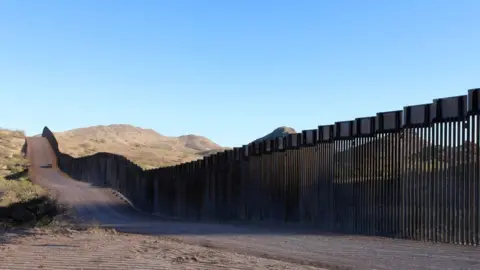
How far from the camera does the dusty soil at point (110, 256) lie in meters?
11.1

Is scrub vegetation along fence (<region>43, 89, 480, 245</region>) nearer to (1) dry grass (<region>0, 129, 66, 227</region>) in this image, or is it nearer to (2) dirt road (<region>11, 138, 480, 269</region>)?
(2) dirt road (<region>11, 138, 480, 269</region>)

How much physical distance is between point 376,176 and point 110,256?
856 centimetres

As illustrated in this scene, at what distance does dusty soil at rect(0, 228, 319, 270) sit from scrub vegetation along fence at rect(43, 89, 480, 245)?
219 inches

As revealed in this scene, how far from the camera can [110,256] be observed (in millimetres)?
12344

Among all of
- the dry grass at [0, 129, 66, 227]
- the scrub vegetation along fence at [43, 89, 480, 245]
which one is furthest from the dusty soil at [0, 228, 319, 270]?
the dry grass at [0, 129, 66, 227]

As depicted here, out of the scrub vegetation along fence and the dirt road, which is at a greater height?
the scrub vegetation along fence

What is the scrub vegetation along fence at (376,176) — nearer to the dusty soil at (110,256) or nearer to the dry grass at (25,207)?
the dusty soil at (110,256)

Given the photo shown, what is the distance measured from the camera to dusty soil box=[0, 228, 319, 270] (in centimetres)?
1106

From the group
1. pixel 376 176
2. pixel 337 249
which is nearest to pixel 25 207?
pixel 376 176

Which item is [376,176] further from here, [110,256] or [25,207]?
[25,207]

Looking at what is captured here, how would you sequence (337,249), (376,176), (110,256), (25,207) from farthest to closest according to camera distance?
(25,207) < (376,176) < (337,249) < (110,256)

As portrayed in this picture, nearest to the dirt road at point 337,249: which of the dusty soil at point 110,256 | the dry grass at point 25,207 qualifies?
the dusty soil at point 110,256

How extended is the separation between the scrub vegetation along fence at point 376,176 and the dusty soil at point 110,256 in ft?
18.3

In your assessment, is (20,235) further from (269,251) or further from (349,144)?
(349,144)
